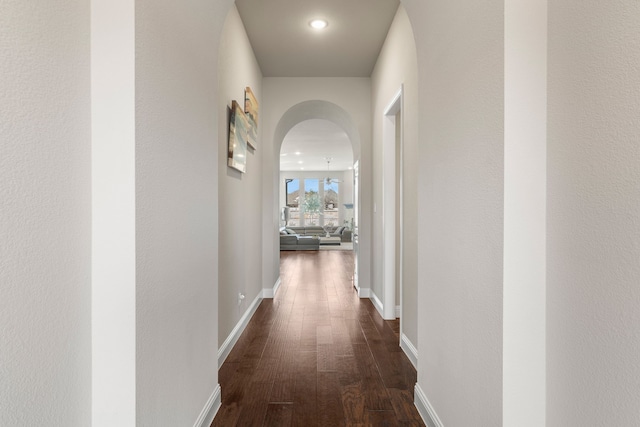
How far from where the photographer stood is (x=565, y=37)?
1074 millimetres

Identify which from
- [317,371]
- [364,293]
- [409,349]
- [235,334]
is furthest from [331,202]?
[317,371]

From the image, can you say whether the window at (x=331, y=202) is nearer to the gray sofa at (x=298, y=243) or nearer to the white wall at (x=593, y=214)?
the gray sofa at (x=298, y=243)

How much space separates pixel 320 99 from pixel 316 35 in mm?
1170

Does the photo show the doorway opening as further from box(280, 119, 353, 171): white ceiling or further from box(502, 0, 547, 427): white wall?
box(280, 119, 353, 171): white ceiling

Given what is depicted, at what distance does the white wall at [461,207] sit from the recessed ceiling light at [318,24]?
146 centimetres

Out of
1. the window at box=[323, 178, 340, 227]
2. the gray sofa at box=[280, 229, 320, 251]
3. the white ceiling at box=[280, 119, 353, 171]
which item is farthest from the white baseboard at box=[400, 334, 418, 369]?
the window at box=[323, 178, 340, 227]

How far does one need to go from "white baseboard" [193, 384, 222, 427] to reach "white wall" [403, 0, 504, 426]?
3.73 ft

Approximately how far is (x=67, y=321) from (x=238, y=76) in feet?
8.86

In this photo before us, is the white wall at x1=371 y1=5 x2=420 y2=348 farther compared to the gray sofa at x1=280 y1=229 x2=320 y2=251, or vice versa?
the gray sofa at x1=280 y1=229 x2=320 y2=251

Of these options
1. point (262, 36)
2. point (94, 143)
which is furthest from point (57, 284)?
point (262, 36)

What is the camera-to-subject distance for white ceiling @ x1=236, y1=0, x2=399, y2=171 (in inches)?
121

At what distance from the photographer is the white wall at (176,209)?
120 cm

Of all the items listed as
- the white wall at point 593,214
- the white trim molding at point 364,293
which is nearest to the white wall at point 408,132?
the white wall at point 593,214

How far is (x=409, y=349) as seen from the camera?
2.79 metres
